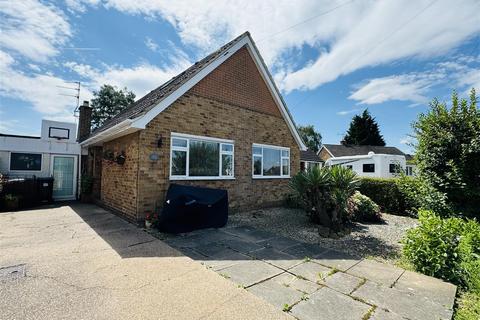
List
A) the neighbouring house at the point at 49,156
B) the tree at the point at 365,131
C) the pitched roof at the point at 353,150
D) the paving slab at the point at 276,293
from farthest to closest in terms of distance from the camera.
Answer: the tree at the point at 365,131 → the pitched roof at the point at 353,150 → the neighbouring house at the point at 49,156 → the paving slab at the point at 276,293

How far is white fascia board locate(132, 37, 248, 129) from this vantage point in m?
6.58

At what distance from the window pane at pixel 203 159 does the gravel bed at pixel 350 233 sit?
1966 millimetres

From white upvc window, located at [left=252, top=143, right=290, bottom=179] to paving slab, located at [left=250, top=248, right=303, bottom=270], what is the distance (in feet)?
17.3

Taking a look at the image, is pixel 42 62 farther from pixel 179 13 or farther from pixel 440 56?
pixel 440 56

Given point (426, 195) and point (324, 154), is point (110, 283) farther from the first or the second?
point (324, 154)

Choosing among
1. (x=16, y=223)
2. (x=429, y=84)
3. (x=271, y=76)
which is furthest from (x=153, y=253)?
(x=429, y=84)

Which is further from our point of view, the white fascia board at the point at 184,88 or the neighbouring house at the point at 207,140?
A: the neighbouring house at the point at 207,140

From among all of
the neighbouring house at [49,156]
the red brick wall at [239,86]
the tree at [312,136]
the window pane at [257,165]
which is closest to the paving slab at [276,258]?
the window pane at [257,165]

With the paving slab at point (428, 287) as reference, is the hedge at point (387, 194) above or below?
above

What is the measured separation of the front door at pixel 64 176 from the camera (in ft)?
40.3

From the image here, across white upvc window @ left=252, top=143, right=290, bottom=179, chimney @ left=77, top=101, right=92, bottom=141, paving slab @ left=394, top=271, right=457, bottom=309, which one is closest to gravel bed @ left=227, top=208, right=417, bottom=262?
paving slab @ left=394, top=271, right=457, bottom=309

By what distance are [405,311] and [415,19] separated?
8848 millimetres

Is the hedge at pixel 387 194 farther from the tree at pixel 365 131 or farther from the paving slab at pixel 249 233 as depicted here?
the tree at pixel 365 131

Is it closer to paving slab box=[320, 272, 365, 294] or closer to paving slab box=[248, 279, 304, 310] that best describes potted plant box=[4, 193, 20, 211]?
paving slab box=[248, 279, 304, 310]
